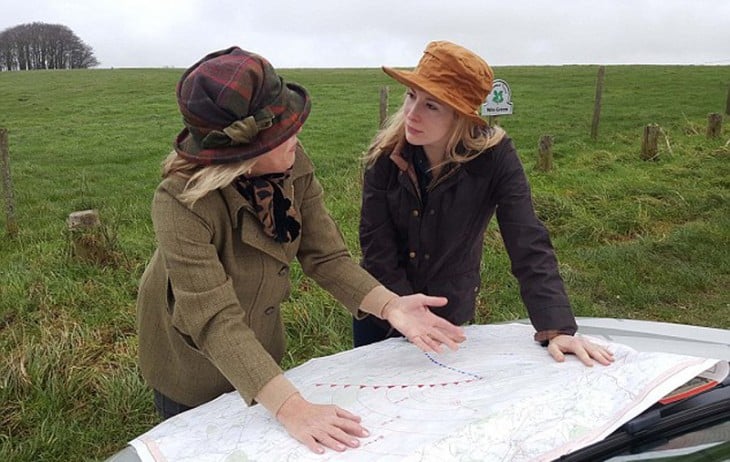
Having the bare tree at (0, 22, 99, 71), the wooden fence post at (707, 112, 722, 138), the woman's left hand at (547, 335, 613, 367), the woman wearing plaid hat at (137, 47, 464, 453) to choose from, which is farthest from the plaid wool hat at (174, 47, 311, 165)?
the bare tree at (0, 22, 99, 71)

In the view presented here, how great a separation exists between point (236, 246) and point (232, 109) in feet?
1.20

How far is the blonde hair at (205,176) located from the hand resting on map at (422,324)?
1.83ft

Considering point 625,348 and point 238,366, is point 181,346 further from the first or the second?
point 625,348

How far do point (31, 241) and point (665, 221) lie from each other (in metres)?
5.61

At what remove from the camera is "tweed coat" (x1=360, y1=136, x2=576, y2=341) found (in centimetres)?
199

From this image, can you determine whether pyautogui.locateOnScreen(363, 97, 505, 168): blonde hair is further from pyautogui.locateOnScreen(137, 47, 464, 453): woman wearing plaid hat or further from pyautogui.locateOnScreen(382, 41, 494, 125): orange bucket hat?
pyautogui.locateOnScreen(137, 47, 464, 453): woman wearing plaid hat

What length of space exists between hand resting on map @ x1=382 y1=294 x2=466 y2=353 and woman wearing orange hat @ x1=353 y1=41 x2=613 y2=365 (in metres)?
0.26

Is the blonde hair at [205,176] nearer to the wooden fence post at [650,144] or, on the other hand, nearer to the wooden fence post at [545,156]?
the wooden fence post at [545,156]

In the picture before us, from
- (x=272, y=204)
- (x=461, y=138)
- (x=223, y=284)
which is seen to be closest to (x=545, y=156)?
(x=461, y=138)

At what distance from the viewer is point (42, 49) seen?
57.2m

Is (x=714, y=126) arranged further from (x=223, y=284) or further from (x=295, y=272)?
(x=223, y=284)

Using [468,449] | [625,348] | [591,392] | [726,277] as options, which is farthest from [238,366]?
[726,277]

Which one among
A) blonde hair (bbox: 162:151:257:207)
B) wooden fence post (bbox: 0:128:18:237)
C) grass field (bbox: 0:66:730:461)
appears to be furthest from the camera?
wooden fence post (bbox: 0:128:18:237)

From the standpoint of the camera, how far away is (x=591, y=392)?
4.63 ft
